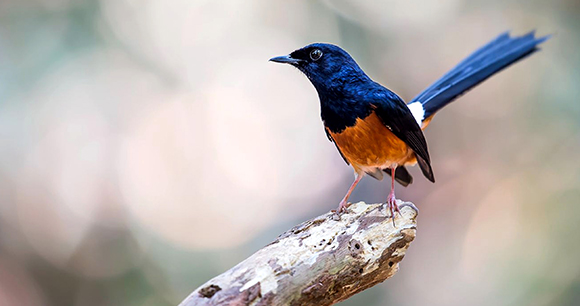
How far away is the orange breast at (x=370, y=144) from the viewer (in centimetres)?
319

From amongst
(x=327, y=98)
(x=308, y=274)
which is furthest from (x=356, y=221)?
(x=327, y=98)

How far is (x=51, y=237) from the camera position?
536 cm

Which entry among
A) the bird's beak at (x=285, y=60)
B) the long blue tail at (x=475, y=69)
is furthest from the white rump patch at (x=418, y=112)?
the bird's beak at (x=285, y=60)

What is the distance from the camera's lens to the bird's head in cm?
333

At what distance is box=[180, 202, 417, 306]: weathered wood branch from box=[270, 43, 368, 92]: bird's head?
891 mm

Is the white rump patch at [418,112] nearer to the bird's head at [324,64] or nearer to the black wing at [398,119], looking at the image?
the black wing at [398,119]

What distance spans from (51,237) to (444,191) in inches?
160

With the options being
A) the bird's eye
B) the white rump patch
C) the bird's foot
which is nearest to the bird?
the bird's eye

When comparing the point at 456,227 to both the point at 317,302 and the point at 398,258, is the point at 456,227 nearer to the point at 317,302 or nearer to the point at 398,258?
the point at 398,258

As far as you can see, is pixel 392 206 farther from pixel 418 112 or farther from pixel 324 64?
pixel 418 112

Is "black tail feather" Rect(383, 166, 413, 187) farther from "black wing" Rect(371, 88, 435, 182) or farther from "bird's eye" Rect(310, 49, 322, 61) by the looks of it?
"bird's eye" Rect(310, 49, 322, 61)

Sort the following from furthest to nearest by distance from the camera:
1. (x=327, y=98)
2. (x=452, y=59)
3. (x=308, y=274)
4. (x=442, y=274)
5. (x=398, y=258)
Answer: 1. (x=452, y=59)
2. (x=442, y=274)
3. (x=327, y=98)
4. (x=398, y=258)
5. (x=308, y=274)

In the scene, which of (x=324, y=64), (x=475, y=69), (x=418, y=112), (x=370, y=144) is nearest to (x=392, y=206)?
(x=370, y=144)

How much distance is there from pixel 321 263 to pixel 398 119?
114 cm
